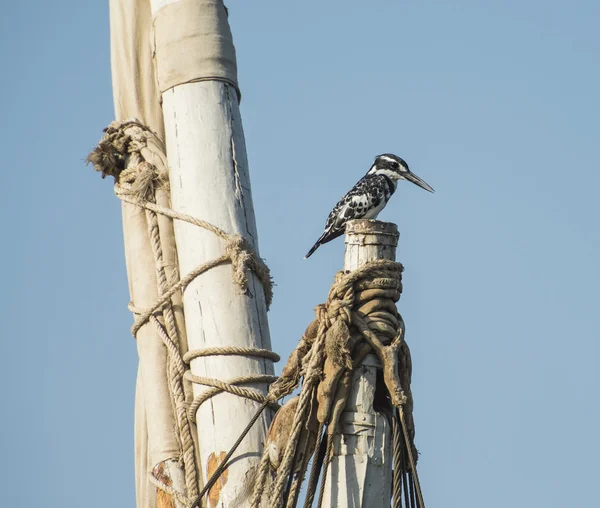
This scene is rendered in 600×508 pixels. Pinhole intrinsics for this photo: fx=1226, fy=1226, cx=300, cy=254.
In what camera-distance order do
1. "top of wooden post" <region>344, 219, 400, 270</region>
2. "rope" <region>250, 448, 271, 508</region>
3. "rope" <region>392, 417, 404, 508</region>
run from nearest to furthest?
"rope" <region>392, 417, 404, 508</region>
"top of wooden post" <region>344, 219, 400, 270</region>
"rope" <region>250, 448, 271, 508</region>

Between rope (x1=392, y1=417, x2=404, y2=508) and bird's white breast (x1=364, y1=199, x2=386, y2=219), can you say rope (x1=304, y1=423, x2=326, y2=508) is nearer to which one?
rope (x1=392, y1=417, x2=404, y2=508)

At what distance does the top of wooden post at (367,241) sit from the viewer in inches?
180

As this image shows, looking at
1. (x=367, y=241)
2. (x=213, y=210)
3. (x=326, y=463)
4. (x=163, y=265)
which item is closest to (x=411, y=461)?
(x=326, y=463)

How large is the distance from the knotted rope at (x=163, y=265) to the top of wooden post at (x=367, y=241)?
2.51 feet

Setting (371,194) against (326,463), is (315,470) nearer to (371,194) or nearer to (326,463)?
(326,463)

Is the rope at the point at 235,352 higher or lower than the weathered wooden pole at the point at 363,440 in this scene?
higher

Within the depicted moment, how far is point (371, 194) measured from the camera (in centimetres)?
981

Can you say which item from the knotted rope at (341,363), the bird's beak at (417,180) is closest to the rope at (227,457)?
the knotted rope at (341,363)

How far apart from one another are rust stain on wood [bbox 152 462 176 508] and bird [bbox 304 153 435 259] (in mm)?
4081

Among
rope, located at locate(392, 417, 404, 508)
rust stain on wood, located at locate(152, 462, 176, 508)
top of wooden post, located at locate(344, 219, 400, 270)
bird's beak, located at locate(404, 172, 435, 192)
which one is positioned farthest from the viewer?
bird's beak, located at locate(404, 172, 435, 192)

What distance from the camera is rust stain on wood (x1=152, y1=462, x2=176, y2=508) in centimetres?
554

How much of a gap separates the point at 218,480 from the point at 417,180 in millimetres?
5700

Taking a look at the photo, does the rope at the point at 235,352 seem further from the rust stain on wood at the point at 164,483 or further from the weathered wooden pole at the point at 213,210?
the rust stain on wood at the point at 164,483

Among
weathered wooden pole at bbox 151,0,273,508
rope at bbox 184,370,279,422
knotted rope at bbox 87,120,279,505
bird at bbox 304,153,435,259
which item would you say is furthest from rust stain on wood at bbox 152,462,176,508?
bird at bbox 304,153,435,259
